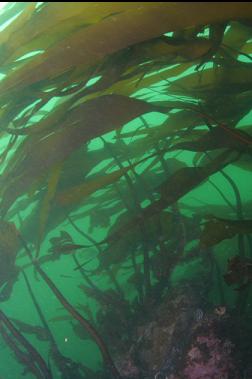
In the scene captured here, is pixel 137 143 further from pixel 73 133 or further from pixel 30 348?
pixel 30 348

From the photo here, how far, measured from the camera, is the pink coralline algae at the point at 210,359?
7.79 feet

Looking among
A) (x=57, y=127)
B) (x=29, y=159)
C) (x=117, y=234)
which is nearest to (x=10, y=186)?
(x=29, y=159)

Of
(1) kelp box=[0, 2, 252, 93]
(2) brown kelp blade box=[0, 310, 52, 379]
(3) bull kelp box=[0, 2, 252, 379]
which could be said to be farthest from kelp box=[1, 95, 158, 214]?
(2) brown kelp blade box=[0, 310, 52, 379]

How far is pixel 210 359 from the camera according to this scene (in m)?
2.42

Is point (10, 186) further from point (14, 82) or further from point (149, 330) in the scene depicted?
point (149, 330)

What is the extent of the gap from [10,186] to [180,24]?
5.06 ft

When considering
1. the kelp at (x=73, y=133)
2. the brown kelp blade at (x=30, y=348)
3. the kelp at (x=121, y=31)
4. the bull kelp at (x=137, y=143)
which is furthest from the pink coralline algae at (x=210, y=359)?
the kelp at (x=121, y=31)

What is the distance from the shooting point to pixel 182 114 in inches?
111

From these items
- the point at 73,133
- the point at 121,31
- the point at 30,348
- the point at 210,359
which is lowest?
the point at 210,359

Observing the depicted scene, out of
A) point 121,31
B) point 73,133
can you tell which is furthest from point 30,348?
point 121,31

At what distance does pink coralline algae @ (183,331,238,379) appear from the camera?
237 cm

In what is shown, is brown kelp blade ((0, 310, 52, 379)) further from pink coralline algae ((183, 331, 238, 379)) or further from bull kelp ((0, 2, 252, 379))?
pink coralline algae ((183, 331, 238, 379))

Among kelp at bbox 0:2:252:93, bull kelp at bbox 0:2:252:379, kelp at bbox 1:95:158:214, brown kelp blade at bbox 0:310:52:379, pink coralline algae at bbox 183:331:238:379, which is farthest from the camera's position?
brown kelp blade at bbox 0:310:52:379

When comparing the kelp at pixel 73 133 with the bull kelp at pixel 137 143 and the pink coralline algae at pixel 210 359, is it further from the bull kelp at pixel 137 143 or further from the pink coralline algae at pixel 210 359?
the pink coralline algae at pixel 210 359
